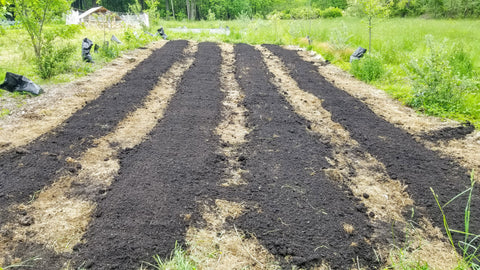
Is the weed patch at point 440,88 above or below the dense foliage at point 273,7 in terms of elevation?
below

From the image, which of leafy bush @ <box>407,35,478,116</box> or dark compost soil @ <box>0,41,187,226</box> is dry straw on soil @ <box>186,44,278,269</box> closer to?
dark compost soil @ <box>0,41,187,226</box>

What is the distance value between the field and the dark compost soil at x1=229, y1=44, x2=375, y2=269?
0.05 ft

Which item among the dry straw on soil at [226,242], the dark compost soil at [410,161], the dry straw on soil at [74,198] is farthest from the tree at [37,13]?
the dark compost soil at [410,161]

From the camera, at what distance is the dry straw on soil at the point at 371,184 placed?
8.63 feet

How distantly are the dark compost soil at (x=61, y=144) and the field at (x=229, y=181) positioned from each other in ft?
0.08

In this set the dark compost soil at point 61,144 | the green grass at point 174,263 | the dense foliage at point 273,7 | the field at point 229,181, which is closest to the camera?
the green grass at point 174,263

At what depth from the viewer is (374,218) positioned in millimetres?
3016

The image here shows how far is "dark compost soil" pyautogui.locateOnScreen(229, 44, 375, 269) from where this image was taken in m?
2.55

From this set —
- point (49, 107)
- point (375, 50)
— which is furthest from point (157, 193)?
point (375, 50)

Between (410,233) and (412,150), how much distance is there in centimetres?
182

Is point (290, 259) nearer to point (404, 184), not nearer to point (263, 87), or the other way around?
point (404, 184)

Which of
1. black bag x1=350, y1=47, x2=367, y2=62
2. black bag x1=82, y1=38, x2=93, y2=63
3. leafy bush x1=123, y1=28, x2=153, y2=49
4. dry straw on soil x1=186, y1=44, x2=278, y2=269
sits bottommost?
dry straw on soil x1=186, y1=44, x2=278, y2=269

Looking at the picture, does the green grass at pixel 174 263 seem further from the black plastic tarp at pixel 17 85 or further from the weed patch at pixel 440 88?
the black plastic tarp at pixel 17 85

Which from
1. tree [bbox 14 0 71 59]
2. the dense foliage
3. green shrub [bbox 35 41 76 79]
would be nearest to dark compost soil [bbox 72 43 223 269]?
green shrub [bbox 35 41 76 79]
